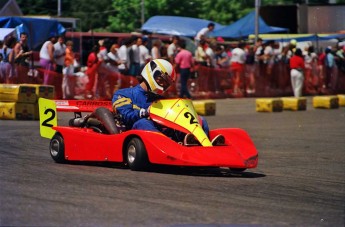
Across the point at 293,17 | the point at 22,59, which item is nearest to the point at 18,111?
the point at 22,59

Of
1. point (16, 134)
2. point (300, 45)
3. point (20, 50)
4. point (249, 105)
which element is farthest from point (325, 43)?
point (16, 134)

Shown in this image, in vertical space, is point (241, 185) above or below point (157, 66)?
below

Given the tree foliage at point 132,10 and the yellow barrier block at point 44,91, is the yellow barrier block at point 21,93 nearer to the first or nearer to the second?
the yellow barrier block at point 44,91

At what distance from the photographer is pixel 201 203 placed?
7824 mm

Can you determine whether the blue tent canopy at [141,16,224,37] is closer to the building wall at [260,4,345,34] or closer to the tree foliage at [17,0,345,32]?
Answer: the building wall at [260,4,345,34]

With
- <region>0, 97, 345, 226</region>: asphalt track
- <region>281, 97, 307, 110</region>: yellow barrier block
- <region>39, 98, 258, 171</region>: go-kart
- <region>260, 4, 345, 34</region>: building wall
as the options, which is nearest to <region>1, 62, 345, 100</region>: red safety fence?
<region>260, 4, 345, 34</region>: building wall

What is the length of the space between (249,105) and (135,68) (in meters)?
3.01

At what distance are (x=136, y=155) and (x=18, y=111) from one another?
7.93 m

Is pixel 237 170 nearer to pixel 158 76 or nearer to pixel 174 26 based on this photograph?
pixel 158 76

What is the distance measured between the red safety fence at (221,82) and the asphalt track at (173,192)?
757cm

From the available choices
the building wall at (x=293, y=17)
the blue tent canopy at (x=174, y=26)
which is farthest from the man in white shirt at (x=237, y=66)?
the blue tent canopy at (x=174, y=26)

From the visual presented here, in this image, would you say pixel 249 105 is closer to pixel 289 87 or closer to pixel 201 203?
pixel 289 87

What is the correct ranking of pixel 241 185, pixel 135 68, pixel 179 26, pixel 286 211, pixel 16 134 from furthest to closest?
1. pixel 179 26
2. pixel 135 68
3. pixel 16 134
4. pixel 241 185
5. pixel 286 211

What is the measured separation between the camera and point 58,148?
10.9 meters
